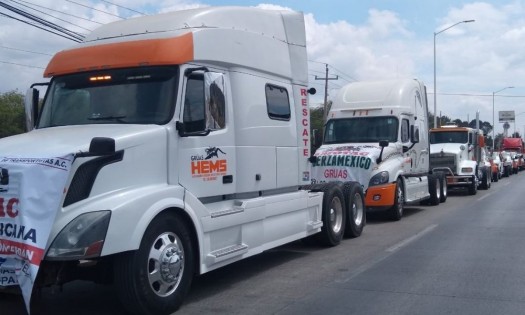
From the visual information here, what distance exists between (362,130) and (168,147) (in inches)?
392

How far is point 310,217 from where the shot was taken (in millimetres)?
10695

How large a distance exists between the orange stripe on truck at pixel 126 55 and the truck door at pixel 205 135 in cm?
28

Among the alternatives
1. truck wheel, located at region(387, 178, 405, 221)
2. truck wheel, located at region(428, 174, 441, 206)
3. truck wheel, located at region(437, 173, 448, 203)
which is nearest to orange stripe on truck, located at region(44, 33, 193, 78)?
truck wheel, located at region(387, 178, 405, 221)

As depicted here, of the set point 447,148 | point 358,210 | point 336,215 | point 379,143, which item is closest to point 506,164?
point 447,148

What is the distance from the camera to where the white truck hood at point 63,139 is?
20.9 feet

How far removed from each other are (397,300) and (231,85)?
134 inches

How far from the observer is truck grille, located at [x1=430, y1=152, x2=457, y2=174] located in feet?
80.7

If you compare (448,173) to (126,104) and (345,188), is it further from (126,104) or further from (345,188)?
(126,104)

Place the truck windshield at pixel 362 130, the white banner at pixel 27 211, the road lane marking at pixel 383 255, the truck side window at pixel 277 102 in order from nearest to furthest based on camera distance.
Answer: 1. the white banner at pixel 27 211
2. the road lane marking at pixel 383 255
3. the truck side window at pixel 277 102
4. the truck windshield at pixel 362 130

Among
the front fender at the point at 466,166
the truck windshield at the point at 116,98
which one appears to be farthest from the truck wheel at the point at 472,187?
the truck windshield at the point at 116,98

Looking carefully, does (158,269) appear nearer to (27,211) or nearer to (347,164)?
(27,211)

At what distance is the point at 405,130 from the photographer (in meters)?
16.8

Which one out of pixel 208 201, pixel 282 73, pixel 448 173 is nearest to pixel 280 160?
pixel 282 73

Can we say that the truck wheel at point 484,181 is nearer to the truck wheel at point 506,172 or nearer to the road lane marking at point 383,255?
the road lane marking at point 383,255
